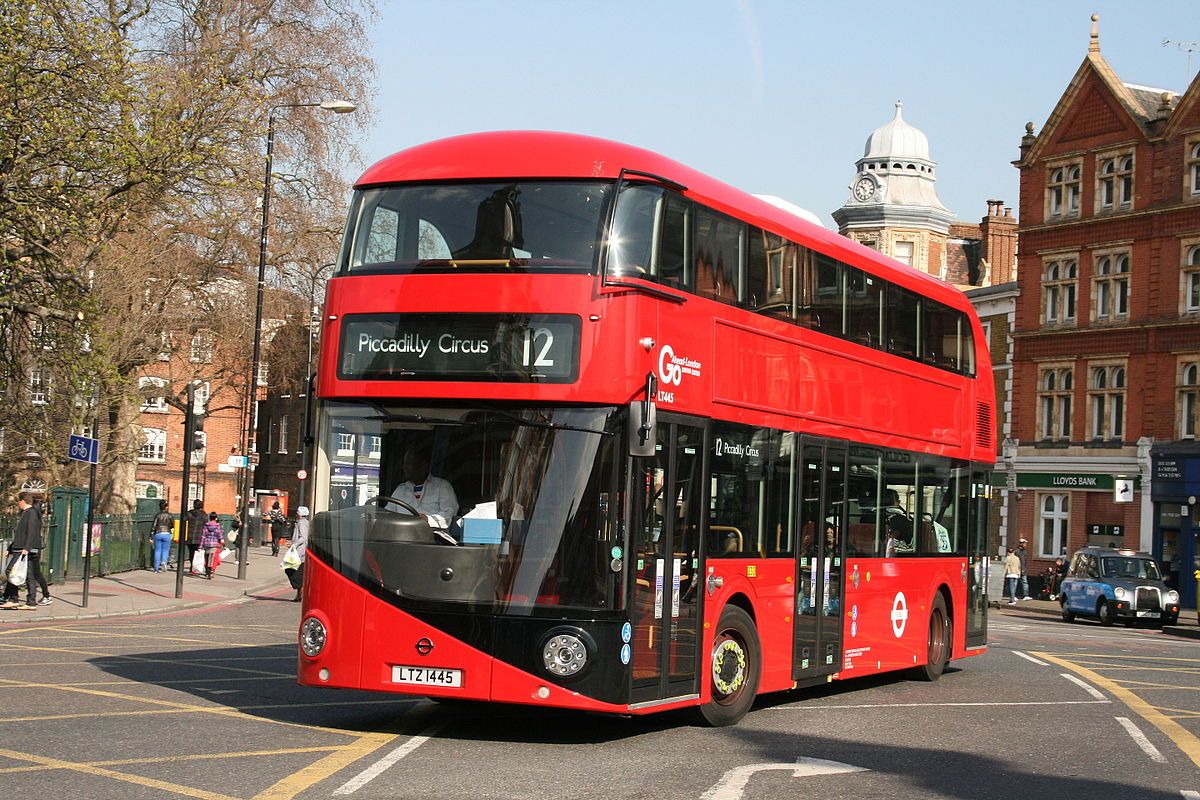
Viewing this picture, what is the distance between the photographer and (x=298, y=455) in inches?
3349

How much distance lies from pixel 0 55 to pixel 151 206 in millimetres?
5221

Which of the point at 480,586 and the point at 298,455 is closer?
the point at 480,586

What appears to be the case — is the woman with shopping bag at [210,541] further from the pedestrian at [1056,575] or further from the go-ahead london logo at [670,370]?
the go-ahead london logo at [670,370]

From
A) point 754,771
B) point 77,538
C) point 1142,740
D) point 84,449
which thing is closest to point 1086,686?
point 1142,740

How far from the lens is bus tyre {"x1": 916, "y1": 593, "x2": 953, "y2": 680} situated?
61.2 ft

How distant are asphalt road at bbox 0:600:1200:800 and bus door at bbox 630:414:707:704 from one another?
21.7 inches

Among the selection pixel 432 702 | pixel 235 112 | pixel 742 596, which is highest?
pixel 235 112

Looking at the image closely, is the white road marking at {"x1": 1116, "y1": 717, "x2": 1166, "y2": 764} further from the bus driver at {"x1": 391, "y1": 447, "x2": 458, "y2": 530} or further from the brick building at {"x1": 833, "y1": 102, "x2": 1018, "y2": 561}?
the brick building at {"x1": 833, "y1": 102, "x2": 1018, "y2": 561}

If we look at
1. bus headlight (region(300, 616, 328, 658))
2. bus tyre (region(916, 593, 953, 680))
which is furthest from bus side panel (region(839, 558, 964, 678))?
bus headlight (region(300, 616, 328, 658))

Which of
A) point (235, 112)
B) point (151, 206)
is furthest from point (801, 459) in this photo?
point (235, 112)

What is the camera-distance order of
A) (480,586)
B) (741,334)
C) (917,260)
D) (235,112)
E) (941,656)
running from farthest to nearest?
(917,260) → (235,112) → (941,656) → (741,334) → (480,586)

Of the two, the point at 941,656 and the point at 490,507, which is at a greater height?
the point at 490,507

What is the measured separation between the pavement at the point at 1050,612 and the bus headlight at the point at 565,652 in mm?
26590

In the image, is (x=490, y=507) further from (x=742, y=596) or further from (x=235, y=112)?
(x=235, y=112)
